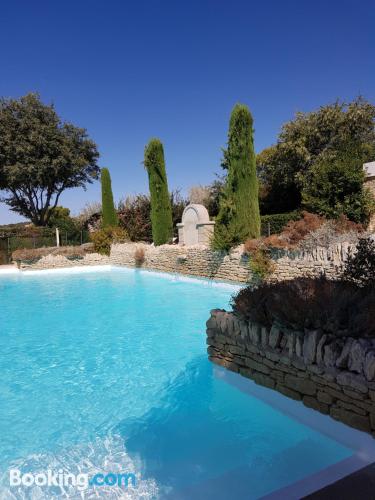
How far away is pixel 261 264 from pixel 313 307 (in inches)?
268

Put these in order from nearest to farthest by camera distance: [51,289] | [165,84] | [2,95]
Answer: [51,289] → [165,84] → [2,95]

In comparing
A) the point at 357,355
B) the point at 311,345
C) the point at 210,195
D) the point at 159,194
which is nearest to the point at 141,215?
the point at 159,194

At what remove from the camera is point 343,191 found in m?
12.7

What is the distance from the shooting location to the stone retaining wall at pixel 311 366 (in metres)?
2.81

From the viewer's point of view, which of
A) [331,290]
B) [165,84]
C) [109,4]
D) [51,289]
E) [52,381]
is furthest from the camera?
[165,84]

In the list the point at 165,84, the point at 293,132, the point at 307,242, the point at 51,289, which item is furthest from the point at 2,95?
the point at 307,242

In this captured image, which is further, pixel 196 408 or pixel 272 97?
pixel 272 97

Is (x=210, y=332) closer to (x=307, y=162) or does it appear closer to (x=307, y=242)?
(x=307, y=242)

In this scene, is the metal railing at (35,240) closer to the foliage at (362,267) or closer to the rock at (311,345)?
the foliage at (362,267)

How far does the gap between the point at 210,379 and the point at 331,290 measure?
2.01m

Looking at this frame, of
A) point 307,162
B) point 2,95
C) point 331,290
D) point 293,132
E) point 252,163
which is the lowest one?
point 331,290

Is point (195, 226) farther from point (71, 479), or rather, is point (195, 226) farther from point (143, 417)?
point (71, 479)

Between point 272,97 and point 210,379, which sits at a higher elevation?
point 272,97

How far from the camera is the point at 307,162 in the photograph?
64.5 feet
